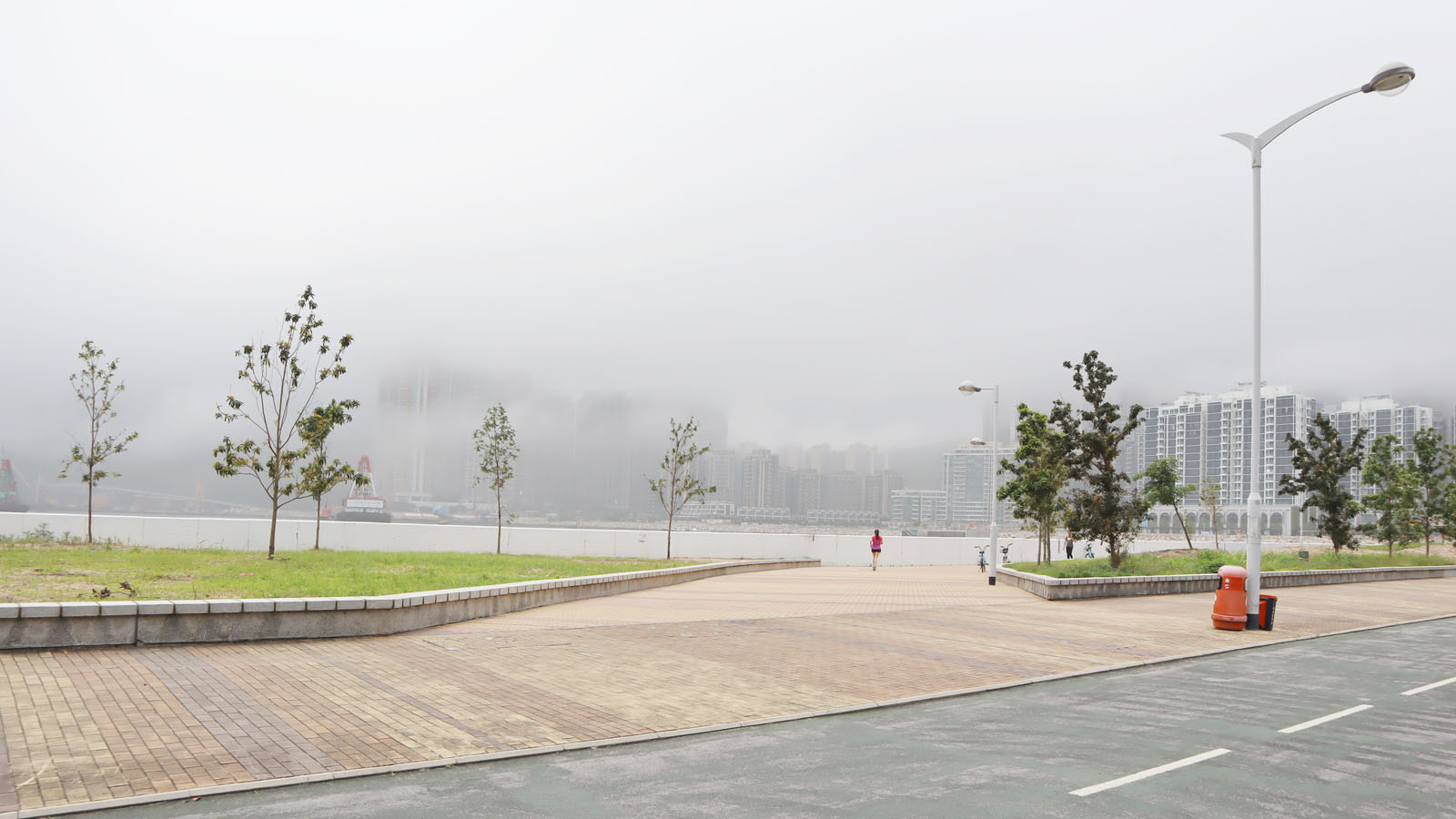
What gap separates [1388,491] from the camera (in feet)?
135

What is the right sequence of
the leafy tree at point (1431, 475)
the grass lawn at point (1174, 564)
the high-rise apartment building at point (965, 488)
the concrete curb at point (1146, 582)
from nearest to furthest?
the concrete curb at point (1146, 582) → the grass lawn at point (1174, 564) → the leafy tree at point (1431, 475) → the high-rise apartment building at point (965, 488)

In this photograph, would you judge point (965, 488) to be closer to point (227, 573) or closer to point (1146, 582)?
point (1146, 582)

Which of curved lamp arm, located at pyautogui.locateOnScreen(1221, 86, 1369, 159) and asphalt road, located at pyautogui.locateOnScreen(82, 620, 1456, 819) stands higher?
curved lamp arm, located at pyautogui.locateOnScreen(1221, 86, 1369, 159)

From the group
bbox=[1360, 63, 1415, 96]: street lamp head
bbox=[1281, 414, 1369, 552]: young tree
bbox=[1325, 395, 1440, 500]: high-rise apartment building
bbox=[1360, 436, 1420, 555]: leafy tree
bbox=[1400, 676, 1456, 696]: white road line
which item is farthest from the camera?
bbox=[1325, 395, 1440, 500]: high-rise apartment building

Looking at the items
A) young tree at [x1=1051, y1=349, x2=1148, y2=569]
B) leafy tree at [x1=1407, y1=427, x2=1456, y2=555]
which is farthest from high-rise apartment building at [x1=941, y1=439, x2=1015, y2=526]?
young tree at [x1=1051, y1=349, x2=1148, y2=569]

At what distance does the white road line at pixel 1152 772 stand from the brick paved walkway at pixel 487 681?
3.05 meters

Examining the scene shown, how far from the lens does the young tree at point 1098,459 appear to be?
24609 mm

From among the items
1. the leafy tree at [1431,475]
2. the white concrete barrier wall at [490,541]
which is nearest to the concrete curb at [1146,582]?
the white concrete barrier wall at [490,541]

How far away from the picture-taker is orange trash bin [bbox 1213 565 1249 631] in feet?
52.2

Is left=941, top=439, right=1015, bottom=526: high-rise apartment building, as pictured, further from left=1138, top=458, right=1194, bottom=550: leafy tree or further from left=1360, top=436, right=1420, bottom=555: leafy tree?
left=1360, top=436, right=1420, bottom=555: leafy tree

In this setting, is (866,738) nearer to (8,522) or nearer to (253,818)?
(253,818)

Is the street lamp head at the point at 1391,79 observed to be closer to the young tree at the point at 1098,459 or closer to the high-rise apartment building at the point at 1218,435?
the young tree at the point at 1098,459

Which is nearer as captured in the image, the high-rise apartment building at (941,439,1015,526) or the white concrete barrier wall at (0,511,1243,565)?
the white concrete barrier wall at (0,511,1243,565)

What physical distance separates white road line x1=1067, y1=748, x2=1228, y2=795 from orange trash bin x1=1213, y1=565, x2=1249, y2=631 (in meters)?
10.1
